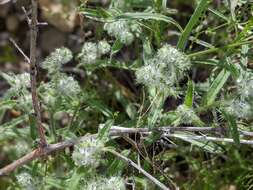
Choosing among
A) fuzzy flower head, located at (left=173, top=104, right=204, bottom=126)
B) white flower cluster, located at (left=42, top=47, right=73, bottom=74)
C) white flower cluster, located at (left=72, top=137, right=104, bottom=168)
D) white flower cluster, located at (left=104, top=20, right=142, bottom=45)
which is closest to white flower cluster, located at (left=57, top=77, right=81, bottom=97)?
white flower cluster, located at (left=42, top=47, right=73, bottom=74)

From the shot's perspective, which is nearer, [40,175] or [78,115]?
[40,175]

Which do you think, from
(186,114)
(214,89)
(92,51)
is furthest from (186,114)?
(92,51)

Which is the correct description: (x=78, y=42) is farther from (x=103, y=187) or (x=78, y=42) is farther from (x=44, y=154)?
(x=103, y=187)

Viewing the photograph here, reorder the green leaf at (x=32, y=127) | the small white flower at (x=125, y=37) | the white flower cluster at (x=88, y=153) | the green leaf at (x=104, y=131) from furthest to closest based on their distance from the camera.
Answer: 1. the green leaf at (x=32, y=127)
2. the small white flower at (x=125, y=37)
3. the green leaf at (x=104, y=131)
4. the white flower cluster at (x=88, y=153)

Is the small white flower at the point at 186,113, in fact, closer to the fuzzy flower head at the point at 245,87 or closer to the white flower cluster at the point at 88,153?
the fuzzy flower head at the point at 245,87

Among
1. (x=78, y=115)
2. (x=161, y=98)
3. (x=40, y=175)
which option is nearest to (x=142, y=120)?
(x=161, y=98)

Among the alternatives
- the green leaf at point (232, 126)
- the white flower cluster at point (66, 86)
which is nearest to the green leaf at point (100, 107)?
the white flower cluster at point (66, 86)
